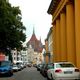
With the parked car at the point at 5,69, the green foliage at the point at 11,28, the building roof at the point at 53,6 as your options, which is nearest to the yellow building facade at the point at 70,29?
the building roof at the point at 53,6

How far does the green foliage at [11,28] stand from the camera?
54566 millimetres

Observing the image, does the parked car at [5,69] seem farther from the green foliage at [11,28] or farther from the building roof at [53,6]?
the building roof at [53,6]

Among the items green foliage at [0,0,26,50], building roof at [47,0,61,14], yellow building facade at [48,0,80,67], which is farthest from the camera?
green foliage at [0,0,26,50]

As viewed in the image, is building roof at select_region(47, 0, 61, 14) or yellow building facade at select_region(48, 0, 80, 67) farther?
building roof at select_region(47, 0, 61, 14)

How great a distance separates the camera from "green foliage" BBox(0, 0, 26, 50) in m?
54.6

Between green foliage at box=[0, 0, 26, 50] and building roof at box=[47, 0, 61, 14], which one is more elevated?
building roof at box=[47, 0, 61, 14]

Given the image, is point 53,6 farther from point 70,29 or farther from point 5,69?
point 5,69

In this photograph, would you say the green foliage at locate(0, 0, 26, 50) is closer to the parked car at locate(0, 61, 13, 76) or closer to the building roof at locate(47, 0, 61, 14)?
the building roof at locate(47, 0, 61, 14)

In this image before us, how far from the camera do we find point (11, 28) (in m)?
59.7

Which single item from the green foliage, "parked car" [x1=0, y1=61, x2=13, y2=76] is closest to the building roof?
the green foliage

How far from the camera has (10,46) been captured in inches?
2473

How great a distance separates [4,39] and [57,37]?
8321mm

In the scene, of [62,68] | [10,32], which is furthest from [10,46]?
[62,68]

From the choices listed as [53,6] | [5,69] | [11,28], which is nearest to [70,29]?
[5,69]
